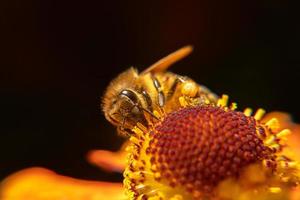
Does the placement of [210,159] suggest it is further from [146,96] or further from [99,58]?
[99,58]

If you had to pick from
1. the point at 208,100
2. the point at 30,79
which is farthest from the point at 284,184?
the point at 30,79

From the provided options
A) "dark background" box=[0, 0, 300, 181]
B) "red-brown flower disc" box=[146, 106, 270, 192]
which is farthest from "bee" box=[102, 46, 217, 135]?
"dark background" box=[0, 0, 300, 181]

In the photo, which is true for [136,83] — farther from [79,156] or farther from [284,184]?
[79,156]

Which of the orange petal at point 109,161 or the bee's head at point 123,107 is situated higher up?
the orange petal at point 109,161

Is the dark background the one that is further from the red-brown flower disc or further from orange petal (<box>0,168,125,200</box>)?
the red-brown flower disc

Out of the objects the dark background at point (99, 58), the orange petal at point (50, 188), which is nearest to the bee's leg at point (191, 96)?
the orange petal at point (50, 188)

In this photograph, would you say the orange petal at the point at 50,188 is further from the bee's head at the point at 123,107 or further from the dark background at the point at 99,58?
the dark background at the point at 99,58

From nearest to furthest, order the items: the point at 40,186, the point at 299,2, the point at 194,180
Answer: the point at 194,180, the point at 40,186, the point at 299,2
